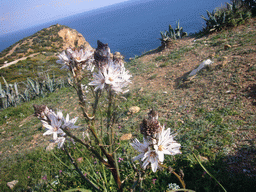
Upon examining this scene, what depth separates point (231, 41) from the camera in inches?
250

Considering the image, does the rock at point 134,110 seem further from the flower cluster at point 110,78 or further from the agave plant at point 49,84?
the agave plant at point 49,84

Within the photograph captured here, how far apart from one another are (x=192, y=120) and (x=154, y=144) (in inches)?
117

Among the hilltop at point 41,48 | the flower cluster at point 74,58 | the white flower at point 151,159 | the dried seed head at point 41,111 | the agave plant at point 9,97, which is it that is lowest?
the agave plant at point 9,97

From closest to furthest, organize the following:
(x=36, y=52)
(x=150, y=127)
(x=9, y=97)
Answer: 1. (x=150, y=127)
2. (x=9, y=97)
3. (x=36, y=52)

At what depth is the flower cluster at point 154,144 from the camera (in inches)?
39.1

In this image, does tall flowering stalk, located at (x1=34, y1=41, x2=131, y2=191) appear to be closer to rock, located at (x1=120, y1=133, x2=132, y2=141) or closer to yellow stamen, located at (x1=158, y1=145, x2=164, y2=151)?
yellow stamen, located at (x1=158, y1=145, x2=164, y2=151)

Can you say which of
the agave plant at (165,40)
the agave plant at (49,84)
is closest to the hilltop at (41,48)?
the agave plant at (49,84)

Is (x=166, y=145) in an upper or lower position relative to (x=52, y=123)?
lower

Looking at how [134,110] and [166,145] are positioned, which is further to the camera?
[134,110]

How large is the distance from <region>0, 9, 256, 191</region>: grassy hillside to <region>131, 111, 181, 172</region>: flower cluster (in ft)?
4.16

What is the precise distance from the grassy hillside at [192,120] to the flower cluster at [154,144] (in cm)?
127

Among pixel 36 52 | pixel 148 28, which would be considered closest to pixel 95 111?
pixel 36 52

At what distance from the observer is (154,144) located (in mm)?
1022

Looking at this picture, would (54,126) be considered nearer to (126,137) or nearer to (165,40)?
(126,137)
